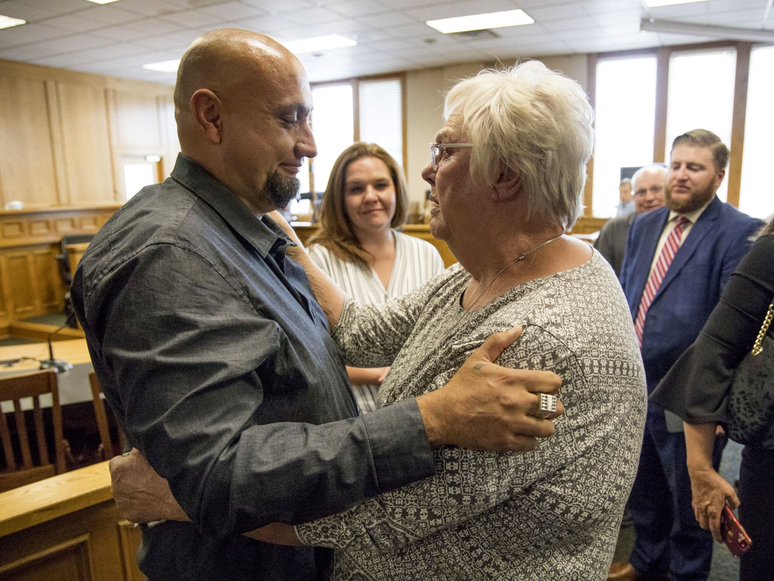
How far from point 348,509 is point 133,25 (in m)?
7.61

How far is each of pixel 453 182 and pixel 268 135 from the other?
0.35 metres

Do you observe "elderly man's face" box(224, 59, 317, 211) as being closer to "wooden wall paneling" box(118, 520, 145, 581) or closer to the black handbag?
"wooden wall paneling" box(118, 520, 145, 581)

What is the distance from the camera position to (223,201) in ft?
3.43

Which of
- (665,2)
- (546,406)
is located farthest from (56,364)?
(665,2)

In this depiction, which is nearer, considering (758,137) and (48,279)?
(48,279)

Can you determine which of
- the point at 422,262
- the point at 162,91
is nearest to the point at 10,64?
the point at 162,91

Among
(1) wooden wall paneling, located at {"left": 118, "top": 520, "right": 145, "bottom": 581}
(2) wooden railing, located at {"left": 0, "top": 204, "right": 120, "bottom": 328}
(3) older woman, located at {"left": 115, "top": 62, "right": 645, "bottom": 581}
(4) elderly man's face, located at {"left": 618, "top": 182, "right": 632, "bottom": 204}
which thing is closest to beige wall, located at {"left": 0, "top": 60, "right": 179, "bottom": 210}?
(2) wooden railing, located at {"left": 0, "top": 204, "right": 120, "bottom": 328}

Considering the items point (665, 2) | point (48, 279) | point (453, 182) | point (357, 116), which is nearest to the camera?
point (453, 182)

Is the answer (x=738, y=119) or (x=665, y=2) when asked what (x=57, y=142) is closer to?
(x=665, y=2)

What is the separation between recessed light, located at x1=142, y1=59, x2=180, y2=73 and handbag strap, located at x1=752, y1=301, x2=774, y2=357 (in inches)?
375

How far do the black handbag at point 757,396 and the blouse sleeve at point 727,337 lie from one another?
0.02 m

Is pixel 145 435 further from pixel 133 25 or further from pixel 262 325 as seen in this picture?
pixel 133 25

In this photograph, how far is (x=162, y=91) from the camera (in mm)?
11258

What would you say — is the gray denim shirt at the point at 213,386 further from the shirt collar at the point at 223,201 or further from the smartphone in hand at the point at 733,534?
the smartphone in hand at the point at 733,534
